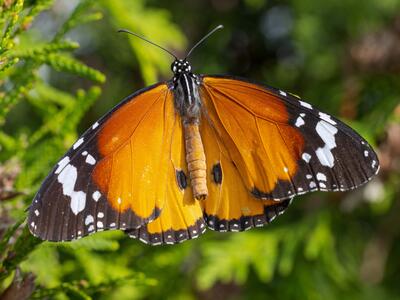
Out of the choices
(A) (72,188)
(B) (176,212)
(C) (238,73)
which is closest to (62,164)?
(A) (72,188)

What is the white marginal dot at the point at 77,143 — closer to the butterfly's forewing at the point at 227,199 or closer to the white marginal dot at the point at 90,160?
the white marginal dot at the point at 90,160

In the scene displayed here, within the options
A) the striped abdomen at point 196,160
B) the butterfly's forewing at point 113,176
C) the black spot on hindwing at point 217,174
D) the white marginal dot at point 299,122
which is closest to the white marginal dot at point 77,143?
the butterfly's forewing at point 113,176

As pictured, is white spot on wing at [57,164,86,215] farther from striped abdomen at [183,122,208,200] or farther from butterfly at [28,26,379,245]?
striped abdomen at [183,122,208,200]

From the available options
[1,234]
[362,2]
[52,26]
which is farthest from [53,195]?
[362,2]

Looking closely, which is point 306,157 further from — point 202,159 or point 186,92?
point 186,92

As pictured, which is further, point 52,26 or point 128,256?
point 52,26

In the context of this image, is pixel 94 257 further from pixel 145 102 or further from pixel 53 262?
pixel 145 102
